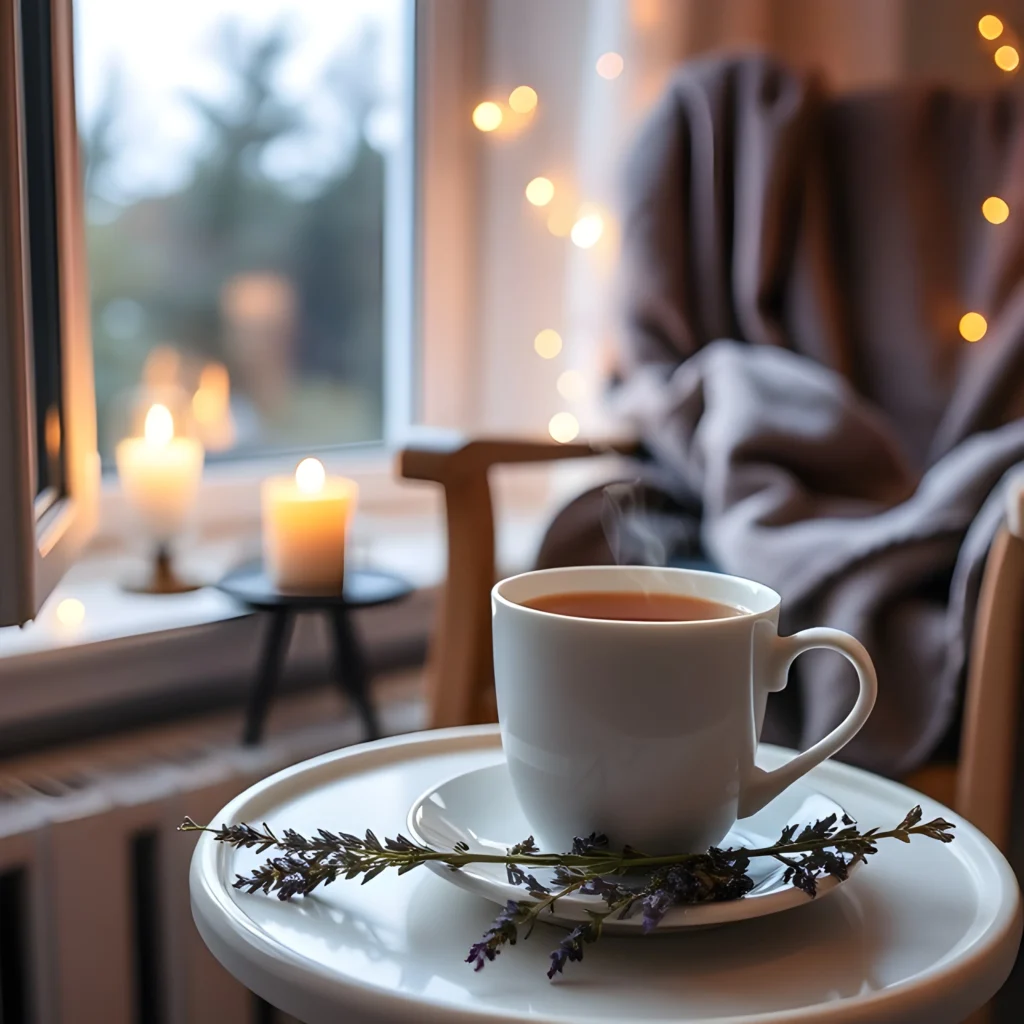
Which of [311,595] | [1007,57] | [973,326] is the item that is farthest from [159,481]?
[1007,57]

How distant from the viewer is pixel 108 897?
90 cm

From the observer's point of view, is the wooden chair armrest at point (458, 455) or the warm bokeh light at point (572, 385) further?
A: the warm bokeh light at point (572, 385)

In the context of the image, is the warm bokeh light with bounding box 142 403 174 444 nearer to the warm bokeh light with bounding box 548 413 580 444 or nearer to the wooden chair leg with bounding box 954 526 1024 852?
the warm bokeh light with bounding box 548 413 580 444

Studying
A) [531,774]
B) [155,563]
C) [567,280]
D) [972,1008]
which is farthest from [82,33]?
[972,1008]

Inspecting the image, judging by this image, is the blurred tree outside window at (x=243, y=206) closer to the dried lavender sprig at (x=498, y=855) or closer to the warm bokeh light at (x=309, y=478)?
the warm bokeh light at (x=309, y=478)

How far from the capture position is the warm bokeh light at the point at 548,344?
1635 millimetres

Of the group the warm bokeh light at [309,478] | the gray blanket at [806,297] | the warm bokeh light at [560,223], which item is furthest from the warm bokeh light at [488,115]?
the warm bokeh light at [309,478]

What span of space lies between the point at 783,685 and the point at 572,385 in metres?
1.07

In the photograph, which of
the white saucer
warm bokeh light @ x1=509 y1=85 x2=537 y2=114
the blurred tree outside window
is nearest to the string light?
warm bokeh light @ x1=509 y1=85 x2=537 y2=114

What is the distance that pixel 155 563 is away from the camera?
116 cm

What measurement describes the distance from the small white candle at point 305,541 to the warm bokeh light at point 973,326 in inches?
30.0

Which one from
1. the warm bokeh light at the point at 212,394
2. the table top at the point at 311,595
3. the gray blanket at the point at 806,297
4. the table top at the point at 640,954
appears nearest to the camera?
the table top at the point at 640,954

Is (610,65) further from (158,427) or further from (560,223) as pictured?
(158,427)

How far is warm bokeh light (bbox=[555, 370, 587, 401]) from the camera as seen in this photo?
1.55 meters
